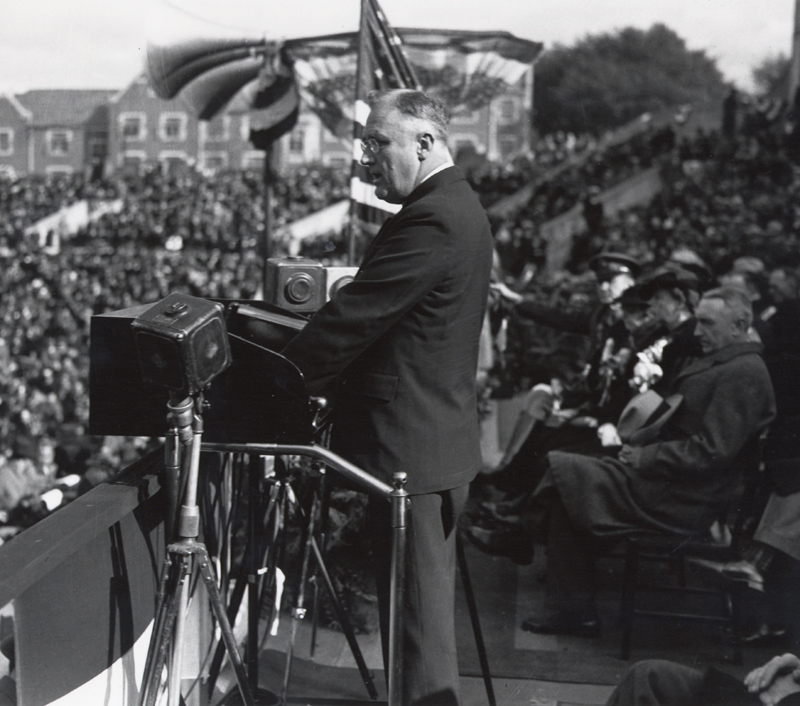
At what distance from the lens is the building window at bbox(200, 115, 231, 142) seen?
57.2 meters

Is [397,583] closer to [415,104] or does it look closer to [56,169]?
[415,104]

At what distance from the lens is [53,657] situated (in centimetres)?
239

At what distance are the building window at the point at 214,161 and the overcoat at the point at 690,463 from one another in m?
45.9

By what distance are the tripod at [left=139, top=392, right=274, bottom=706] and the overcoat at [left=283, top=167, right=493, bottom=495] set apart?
0.32m

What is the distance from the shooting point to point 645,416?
14.7 ft

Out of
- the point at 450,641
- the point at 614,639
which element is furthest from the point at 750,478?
the point at 450,641

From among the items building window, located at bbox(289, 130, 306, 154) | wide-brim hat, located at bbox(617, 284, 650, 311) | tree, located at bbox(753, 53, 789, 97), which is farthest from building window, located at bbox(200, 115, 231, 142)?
wide-brim hat, located at bbox(617, 284, 650, 311)

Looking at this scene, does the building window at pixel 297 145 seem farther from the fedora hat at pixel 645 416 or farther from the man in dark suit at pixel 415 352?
the man in dark suit at pixel 415 352

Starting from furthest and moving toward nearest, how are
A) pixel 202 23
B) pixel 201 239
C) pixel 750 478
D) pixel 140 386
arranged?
1. pixel 201 239
2. pixel 202 23
3. pixel 750 478
4. pixel 140 386

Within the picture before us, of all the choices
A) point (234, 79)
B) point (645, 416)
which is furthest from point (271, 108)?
point (645, 416)

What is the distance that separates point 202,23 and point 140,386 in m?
5.50

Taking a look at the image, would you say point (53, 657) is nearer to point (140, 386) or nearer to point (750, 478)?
point (140, 386)

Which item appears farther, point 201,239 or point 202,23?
point 201,239

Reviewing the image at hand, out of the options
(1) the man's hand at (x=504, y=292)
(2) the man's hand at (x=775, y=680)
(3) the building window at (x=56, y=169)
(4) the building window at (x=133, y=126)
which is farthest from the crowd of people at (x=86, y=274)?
(4) the building window at (x=133, y=126)
